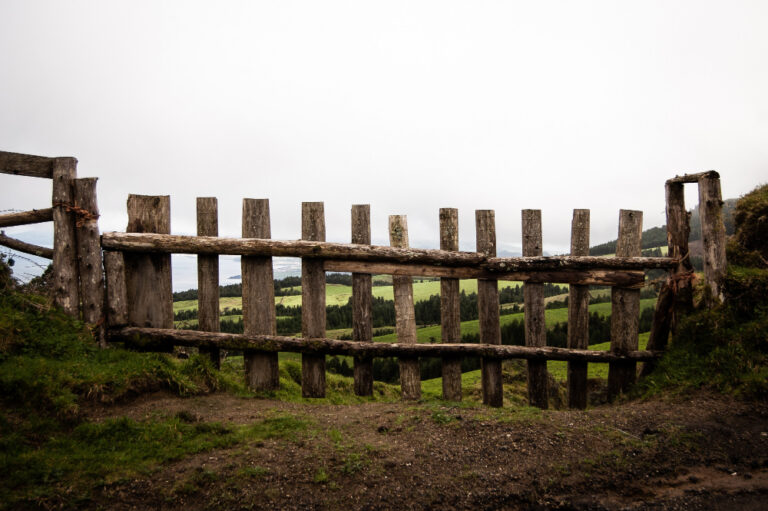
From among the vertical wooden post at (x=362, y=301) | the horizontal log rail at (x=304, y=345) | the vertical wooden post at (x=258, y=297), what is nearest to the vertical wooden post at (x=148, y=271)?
the horizontal log rail at (x=304, y=345)

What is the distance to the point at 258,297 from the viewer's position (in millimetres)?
7598

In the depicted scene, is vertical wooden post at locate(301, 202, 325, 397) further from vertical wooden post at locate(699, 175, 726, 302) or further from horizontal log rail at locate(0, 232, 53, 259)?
vertical wooden post at locate(699, 175, 726, 302)

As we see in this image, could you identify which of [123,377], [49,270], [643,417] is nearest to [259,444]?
[123,377]

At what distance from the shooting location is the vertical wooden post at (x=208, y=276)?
24.9ft

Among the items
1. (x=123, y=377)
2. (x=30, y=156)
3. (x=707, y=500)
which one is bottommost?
(x=707, y=500)

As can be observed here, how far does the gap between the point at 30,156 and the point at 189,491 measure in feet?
20.8

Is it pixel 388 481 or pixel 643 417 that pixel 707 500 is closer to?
pixel 643 417

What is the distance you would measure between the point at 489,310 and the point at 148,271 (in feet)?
20.0

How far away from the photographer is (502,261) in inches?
294

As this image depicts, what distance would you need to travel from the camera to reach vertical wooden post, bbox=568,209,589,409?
7.75 metres

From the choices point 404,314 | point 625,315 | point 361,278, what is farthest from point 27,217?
point 625,315

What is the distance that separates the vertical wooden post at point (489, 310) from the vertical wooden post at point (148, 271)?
5588 millimetres

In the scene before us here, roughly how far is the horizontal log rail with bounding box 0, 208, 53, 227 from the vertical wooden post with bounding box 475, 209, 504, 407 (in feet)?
23.8

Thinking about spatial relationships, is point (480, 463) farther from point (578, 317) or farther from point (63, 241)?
point (63, 241)
